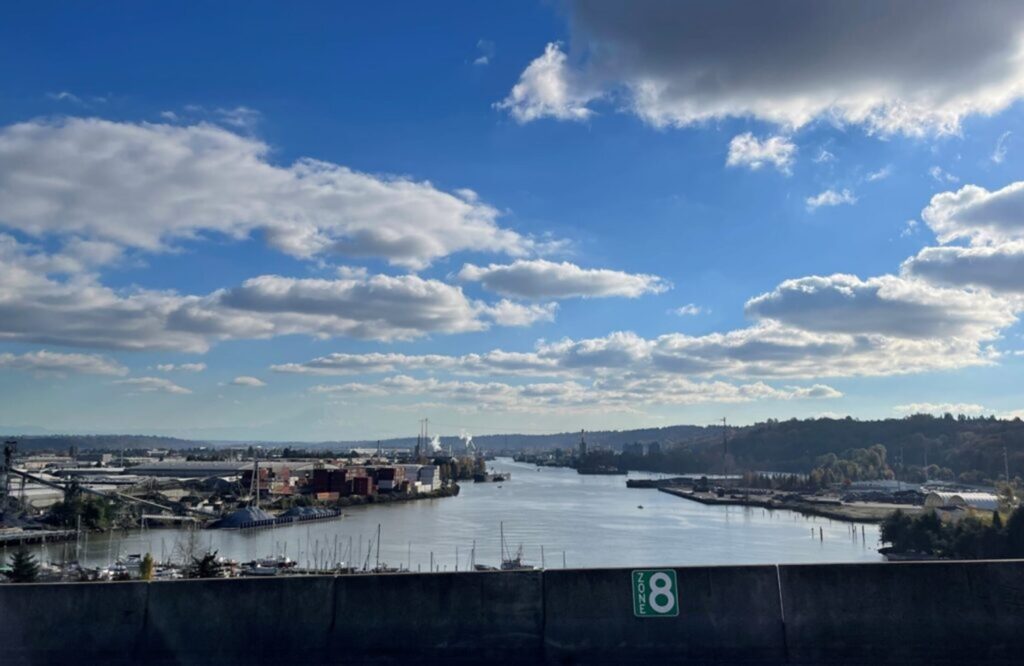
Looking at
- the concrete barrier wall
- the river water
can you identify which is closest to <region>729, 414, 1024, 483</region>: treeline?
the river water

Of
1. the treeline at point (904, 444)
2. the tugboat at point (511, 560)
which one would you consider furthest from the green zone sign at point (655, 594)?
the treeline at point (904, 444)

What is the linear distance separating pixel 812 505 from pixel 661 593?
76.7 m

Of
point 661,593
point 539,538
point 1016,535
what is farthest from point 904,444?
point 661,593

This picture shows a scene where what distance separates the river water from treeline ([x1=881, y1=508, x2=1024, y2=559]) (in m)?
2.49

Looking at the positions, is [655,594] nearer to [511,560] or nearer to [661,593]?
[661,593]

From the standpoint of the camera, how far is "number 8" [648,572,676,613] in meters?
5.56

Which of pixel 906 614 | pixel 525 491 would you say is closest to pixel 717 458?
pixel 525 491

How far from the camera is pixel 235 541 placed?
48219 mm

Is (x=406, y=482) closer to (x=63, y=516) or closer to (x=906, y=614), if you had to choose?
(x=63, y=516)

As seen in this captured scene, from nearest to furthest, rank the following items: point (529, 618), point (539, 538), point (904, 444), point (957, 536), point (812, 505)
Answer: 1. point (529, 618)
2. point (957, 536)
3. point (539, 538)
4. point (812, 505)
5. point (904, 444)

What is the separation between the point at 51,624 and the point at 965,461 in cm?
11997

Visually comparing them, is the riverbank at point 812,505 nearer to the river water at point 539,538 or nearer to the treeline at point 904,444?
the river water at point 539,538

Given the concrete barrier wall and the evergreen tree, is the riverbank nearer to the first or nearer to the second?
the evergreen tree

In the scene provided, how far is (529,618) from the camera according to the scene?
18.3 feet
